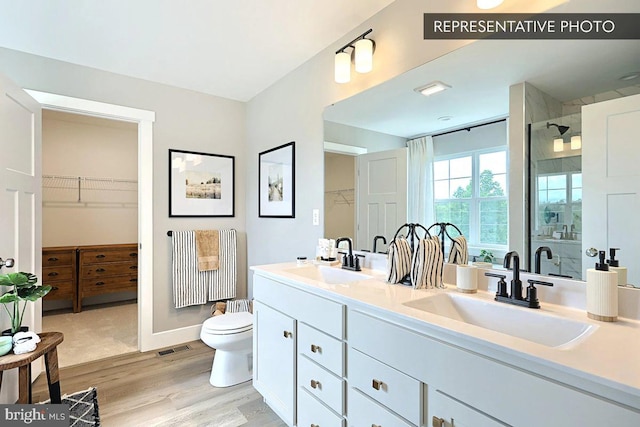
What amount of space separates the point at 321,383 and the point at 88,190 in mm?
4420

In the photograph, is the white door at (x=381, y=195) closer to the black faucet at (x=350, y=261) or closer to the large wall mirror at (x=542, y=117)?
the black faucet at (x=350, y=261)

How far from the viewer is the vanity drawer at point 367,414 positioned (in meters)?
1.09

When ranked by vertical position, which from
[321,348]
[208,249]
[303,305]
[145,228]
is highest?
[145,228]

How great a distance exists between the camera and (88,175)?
14.0 ft

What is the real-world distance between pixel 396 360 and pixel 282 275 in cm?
84

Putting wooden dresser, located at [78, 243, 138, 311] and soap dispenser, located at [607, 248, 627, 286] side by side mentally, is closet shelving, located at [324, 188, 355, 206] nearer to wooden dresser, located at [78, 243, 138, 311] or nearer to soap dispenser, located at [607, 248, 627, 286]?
soap dispenser, located at [607, 248, 627, 286]

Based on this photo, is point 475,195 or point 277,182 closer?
point 475,195

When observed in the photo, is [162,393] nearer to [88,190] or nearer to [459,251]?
[459,251]

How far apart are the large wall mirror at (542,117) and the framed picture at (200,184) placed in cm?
216

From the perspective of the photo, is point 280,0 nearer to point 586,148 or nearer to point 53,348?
point 586,148

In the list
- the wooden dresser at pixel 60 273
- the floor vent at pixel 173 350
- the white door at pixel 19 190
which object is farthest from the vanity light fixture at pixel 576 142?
the wooden dresser at pixel 60 273

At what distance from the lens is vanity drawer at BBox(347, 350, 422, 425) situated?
3.34 feet

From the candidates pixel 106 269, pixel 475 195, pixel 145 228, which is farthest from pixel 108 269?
pixel 475 195

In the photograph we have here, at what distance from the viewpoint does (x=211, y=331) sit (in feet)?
7.12
